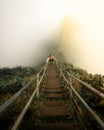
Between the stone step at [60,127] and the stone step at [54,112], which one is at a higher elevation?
the stone step at [54,112]

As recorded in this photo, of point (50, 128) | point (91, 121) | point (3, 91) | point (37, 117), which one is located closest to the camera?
point (50, 128)

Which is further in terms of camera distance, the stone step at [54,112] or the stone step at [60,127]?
the stone step at [54,112]

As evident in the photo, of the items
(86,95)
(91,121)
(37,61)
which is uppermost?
(37,61)

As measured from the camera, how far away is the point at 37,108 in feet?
20.2

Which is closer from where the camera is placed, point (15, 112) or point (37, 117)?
point (37, 117)

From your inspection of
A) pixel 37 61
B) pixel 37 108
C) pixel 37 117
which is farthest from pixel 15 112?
pixel 37 61

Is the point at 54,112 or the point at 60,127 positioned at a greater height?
the point at 54,112

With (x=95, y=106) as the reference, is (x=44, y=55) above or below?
above

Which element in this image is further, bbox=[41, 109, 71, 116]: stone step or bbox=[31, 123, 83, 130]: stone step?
bbox=[41, 109, 71, 116]: stone step

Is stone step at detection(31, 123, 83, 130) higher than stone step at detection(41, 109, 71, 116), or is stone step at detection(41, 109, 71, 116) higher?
stone step at detection(41, 109, 71, 116)

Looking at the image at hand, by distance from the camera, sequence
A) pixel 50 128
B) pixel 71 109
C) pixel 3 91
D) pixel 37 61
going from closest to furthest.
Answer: pixel 50 128 < pixel 71 109 < pixel 3 91 < pixel 37 61

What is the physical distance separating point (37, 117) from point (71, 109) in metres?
1.10

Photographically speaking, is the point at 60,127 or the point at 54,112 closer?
the point at 60,127

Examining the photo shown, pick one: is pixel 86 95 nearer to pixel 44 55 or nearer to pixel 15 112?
pixel 15 112
